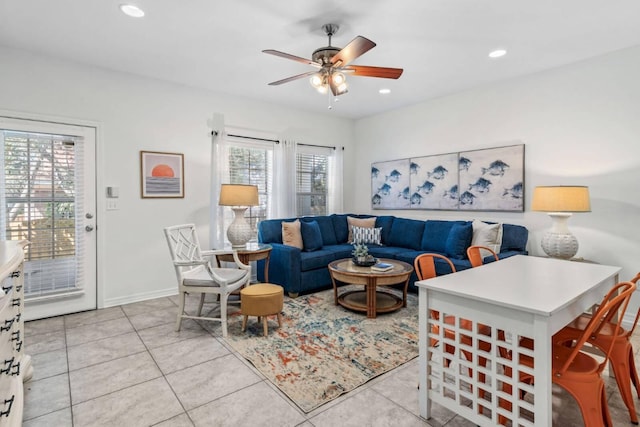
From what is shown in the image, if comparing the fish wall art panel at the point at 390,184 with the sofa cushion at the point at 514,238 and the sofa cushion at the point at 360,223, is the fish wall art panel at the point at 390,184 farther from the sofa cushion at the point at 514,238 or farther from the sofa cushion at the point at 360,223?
the sofa cushion at the point at 514,238

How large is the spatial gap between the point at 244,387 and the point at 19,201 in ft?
9.81

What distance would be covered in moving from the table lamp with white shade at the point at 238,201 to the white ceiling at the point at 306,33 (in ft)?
4.36

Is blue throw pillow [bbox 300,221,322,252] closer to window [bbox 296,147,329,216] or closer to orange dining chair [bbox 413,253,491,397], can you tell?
window [bbox 296,147,329,216]

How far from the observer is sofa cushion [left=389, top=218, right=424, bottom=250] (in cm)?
468

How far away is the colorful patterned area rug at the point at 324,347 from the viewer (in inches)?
85.4

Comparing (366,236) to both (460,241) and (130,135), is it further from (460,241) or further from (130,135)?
(130,135)

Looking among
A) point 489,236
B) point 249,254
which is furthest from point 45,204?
point 489,236

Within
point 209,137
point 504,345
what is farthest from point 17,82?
point 504,345

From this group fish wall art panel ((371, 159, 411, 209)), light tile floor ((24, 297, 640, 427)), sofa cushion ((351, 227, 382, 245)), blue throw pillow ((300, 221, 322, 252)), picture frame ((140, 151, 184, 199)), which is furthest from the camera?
fish wall art panel ((371, 159, 411, 209))

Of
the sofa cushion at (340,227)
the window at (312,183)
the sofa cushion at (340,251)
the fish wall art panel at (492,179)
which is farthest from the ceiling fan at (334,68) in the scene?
the sofa cushion at (340,227)

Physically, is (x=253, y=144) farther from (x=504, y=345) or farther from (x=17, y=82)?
(x=504, y=345)

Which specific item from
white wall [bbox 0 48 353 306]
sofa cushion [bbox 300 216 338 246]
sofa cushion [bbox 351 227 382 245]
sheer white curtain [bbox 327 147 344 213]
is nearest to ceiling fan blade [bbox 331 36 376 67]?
white wall [bbox 0 48 353 306]

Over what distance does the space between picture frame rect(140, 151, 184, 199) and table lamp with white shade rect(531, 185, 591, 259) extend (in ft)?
13.3

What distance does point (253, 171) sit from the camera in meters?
4.83
